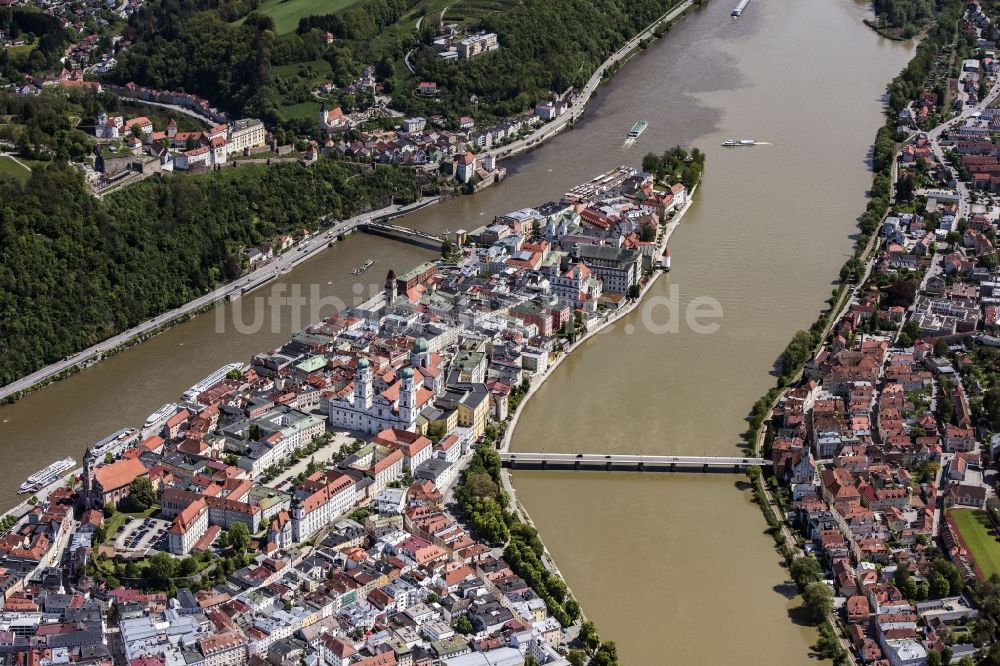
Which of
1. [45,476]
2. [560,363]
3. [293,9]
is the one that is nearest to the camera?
[45,476]

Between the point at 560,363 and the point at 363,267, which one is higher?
the point at 363,267

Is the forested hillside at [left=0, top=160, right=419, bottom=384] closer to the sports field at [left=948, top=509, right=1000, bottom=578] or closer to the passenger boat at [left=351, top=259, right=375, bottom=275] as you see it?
the passenger boat at [left=351, top=259, right=375, bottom=275]

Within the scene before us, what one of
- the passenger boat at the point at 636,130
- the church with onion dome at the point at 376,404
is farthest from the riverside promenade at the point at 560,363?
the passenger boat at the point at 636,130

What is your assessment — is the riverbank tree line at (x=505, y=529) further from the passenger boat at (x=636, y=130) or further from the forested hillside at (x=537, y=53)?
the forested hillside at (x=537, y=53)

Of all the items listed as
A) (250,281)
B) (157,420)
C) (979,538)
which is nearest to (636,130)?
(250,281)

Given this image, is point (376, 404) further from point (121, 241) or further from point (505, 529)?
point (121, 241)

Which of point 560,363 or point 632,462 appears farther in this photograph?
point 560,363

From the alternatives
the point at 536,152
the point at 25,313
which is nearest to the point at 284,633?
the point at 25,313
